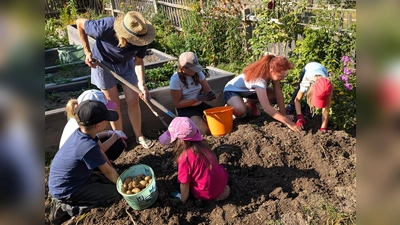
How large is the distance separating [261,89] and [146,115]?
55.6 inches

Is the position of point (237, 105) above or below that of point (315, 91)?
below

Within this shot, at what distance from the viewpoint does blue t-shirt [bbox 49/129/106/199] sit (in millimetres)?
2727

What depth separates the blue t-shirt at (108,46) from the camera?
3.62 m

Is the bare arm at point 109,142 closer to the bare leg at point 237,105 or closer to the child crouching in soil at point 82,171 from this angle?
the child crouching in soil at point 82,171

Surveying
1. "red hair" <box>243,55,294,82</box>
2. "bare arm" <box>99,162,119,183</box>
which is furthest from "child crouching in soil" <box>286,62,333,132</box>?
"bare arm" <box>99,162,119,183</box>

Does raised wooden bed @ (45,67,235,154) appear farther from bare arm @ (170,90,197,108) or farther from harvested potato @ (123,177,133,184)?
harvested potato @ (123,177,133,184)

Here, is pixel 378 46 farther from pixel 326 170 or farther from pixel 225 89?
pixel 225 89

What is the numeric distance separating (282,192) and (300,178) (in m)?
0.33

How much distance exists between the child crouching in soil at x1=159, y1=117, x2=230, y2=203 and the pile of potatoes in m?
0.28

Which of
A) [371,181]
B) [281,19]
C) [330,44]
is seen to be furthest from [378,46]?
[281,19]

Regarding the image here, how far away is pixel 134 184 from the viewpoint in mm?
2873

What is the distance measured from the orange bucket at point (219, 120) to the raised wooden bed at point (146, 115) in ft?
1.99

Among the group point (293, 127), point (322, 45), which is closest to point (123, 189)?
point (293, 127)

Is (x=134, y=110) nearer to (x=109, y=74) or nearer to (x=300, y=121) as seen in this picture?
(x=109, y=74)
